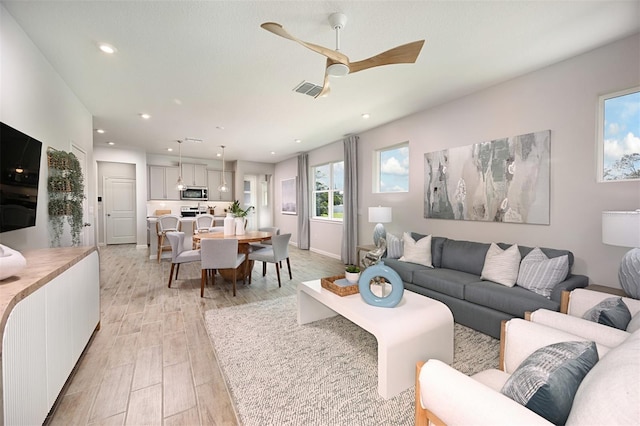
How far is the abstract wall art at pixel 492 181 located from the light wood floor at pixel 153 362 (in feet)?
8.58

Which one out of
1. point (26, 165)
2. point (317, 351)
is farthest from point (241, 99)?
point (317, 351)

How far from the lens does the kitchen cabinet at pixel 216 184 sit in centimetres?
847

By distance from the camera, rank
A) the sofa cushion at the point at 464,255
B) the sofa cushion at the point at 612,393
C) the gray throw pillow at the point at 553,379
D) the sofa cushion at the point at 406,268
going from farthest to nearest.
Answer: the sofa cushion at the point at 406,268 → the sofa cushion at the point at 464,255 → the gray throw pillow at the point at 553,379 → the sofa cushion at the point at 612,393

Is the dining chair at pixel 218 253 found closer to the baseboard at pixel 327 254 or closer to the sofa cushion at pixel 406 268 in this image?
the sofa cushion at pixel 406 268

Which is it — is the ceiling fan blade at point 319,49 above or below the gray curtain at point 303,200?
above

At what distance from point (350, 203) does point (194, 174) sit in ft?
17.6

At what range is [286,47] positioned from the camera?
7.91 feet

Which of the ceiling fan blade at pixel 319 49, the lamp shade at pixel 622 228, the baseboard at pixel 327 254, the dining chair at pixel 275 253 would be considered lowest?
the baseboard at pixel 327 254

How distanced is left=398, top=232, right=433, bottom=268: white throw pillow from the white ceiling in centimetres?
198

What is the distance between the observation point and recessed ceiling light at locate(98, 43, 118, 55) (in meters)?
2.38

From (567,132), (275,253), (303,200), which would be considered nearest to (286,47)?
(275,253)

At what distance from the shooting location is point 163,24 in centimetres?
211

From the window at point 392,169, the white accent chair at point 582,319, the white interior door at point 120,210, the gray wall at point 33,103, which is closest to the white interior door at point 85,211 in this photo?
the gray wall at point 33,103

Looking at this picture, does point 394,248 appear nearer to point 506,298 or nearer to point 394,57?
point 506,298
